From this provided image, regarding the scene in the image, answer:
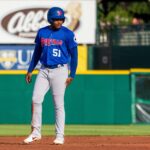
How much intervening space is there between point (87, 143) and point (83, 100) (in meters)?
6.25

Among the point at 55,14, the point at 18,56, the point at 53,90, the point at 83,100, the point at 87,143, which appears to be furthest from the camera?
the point at 18,56

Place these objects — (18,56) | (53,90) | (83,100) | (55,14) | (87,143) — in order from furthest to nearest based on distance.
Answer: (18,56) → (83,100) → (87,143) → (53,90) → (55,14)

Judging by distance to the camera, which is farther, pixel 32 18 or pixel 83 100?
pixel 32 18

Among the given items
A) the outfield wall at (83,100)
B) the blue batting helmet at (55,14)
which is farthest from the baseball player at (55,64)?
the outfield wall at (83,100)

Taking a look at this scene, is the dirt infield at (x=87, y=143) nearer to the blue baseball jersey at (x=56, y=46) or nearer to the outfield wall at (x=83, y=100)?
the blue baseball jersey at (x=56, y=46)

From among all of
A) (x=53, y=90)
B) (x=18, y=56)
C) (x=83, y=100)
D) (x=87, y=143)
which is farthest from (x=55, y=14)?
(x=18, y=56)

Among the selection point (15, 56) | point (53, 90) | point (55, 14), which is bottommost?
point (53, 90)

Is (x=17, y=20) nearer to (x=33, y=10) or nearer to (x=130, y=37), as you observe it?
(x=33, y=10)

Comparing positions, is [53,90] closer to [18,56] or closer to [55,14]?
[55,14]

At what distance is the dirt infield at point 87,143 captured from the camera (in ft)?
29.8

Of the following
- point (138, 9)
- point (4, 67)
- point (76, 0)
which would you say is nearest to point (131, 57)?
point (76, 0)

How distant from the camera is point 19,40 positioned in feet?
72.4

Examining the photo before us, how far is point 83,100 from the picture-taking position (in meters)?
16.3

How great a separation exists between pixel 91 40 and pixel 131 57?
1393mm
